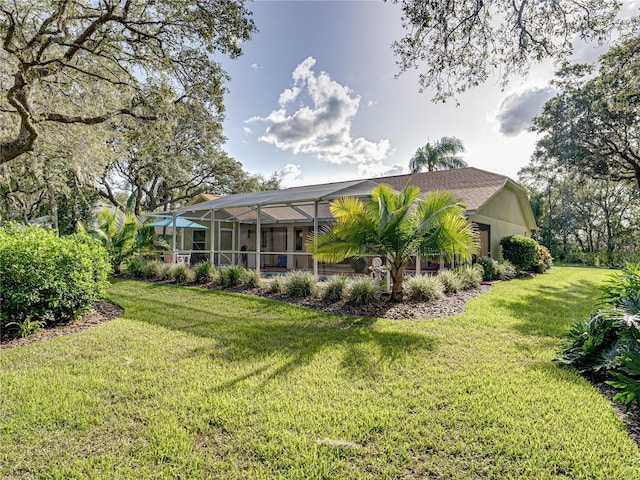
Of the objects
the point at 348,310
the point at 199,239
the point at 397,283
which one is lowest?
the point at 348,310

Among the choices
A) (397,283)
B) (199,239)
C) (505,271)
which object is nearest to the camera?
(397,283)

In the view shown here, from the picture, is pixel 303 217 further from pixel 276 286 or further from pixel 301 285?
pixel 301 285

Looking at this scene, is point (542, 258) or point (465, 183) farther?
point (542, 258)

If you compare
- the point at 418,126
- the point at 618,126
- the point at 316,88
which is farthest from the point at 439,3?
the point at 618,126

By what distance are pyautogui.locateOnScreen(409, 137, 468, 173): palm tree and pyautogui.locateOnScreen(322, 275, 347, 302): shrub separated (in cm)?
2207

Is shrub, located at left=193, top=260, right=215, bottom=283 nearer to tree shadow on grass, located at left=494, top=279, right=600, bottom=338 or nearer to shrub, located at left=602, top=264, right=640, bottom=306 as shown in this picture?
tree shadow on grass, located at left=494, top=279, right=600, bottom=338

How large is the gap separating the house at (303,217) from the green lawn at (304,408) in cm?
859

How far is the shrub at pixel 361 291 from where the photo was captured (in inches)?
322

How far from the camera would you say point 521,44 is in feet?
20.6

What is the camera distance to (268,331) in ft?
20.1

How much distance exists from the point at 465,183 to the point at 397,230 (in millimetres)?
11660

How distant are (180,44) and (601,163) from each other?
67.1ft

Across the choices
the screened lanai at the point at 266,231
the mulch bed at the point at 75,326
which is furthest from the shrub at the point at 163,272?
the mulch bed at the point at 75,326

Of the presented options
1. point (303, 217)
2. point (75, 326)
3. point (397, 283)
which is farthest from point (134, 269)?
point (397, 283)
